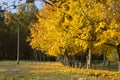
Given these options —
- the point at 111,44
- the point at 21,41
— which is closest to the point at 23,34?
the point at 21,41

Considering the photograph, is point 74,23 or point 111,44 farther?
point 111,44

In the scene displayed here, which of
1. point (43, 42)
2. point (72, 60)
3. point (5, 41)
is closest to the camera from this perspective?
point (43, 42)

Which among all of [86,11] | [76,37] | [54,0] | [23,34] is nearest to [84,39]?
[76,37]

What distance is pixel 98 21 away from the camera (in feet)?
80.4

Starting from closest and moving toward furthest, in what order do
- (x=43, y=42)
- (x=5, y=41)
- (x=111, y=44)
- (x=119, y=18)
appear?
(x=119, y=18)
(x=111, y=44)
(x=43, y=42)
(x=5, y=41)

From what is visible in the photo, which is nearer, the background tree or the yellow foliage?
the background tree

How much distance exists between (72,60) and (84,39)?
25378 mm

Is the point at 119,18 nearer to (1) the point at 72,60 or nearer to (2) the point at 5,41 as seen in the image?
(1) the point at 72,60

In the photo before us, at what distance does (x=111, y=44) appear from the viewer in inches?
1049

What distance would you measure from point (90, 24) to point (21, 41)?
72843 mm

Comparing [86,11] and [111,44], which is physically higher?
[86,11]

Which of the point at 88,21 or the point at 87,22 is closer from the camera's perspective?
the point at 88,21

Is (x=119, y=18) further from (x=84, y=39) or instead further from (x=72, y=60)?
(x=72, y=60)

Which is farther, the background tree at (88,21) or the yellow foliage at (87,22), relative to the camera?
the yellow foliage at (87,22)
